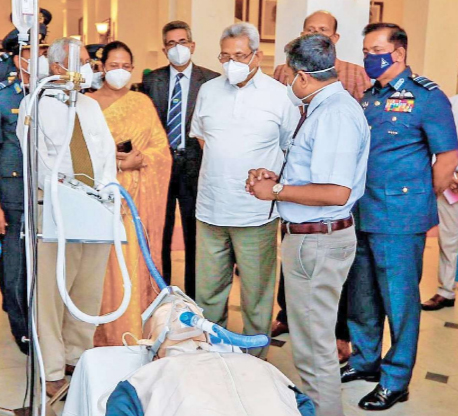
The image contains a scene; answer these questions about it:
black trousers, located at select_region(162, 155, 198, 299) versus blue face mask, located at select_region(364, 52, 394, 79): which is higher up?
blue face mask, located at select_region(364, 52, 394, 79)

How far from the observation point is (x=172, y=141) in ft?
12.4

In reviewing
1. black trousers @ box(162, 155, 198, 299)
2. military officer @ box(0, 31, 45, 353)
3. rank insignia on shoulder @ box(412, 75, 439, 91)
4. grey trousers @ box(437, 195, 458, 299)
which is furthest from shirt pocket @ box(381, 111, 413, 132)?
grey trousers @ box(437, 195, 458, 299)

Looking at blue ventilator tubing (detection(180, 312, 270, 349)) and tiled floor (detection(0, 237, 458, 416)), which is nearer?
blue ventilator tubing (detection(180, 312, 270, 349))

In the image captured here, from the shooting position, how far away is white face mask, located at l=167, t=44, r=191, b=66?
150 inches

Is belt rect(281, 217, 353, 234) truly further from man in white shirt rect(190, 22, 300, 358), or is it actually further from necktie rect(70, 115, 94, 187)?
necktie rect(70, 115, 94, 187)

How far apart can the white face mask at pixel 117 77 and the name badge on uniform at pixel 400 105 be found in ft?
4.15

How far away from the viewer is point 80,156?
2764 mm

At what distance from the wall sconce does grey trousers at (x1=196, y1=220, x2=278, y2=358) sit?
800cm

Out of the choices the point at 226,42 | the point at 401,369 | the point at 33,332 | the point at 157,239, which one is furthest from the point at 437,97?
the point at 33,332

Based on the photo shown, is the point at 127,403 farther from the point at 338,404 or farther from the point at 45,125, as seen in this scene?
the point at 45,125

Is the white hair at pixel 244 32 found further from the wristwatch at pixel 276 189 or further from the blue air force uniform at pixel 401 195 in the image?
the wristwatch at pixel 276 189

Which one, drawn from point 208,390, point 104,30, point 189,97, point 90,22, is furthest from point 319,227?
point 90,22

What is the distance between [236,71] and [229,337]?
1.65m

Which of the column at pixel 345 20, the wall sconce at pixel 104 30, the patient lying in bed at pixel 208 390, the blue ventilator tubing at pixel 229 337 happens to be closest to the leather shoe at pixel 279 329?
the column at pixel 345 20
